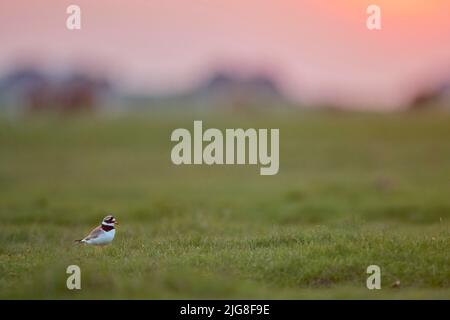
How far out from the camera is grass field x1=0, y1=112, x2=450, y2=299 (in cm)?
1305

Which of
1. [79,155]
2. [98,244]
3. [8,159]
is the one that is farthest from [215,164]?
[98,244]

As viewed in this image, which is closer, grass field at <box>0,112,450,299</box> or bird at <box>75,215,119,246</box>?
grass field at <box>0,112,450,299</box>

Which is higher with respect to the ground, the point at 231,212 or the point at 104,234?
the point at 104,234

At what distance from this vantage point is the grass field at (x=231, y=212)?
13055mm

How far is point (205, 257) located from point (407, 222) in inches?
424

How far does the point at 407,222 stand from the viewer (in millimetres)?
22984

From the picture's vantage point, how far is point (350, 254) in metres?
13.9

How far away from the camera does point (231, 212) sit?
25.3 m

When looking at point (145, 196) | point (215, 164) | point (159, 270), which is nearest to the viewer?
point (159, 270)

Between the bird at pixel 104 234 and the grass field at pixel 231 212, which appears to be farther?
the bird at pixel 104 234

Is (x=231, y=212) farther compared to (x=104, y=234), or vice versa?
(x=231, y=212)

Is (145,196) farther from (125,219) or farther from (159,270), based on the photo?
(159,270)

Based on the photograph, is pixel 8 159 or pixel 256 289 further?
pixel 8 159
